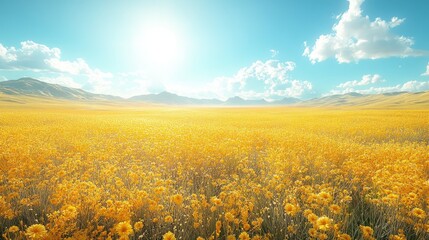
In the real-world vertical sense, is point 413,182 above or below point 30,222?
above

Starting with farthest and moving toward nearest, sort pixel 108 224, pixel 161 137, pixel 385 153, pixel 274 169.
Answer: pixel 161 137
pixel 385 153
pixel 274 169
pixel 108 224

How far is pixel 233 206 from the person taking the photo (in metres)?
4.64

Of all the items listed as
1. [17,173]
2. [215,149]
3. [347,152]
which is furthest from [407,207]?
[17,173]

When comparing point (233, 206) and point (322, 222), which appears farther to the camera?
point (233, 206)

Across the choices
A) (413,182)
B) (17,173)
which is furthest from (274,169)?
(17,173)

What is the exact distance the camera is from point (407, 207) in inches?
172

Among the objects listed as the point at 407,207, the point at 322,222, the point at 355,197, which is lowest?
the point at 355,197

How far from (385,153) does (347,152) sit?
1.36m

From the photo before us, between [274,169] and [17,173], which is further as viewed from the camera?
[274,169]

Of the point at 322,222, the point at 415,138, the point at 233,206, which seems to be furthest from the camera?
the point at 415,138

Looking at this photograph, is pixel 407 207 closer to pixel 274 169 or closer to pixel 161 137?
pixel 274 169

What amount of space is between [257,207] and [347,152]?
21.7ft

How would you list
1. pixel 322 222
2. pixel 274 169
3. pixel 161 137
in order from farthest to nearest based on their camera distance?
1. pixel 161 137
2. pixel 274 169
3. pixel 322 222

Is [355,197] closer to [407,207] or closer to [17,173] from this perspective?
[407,207]
